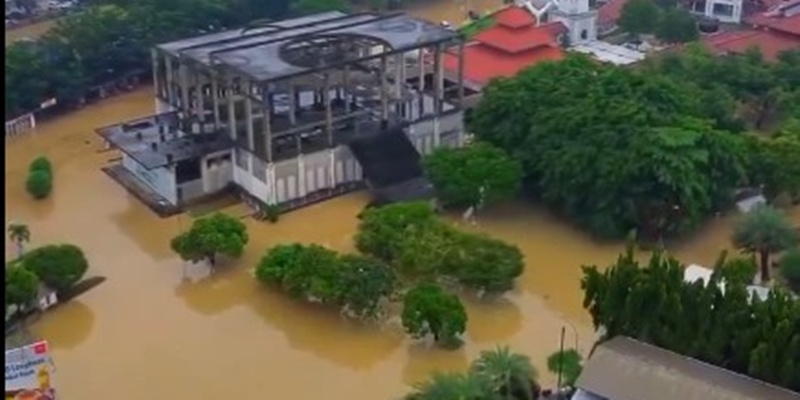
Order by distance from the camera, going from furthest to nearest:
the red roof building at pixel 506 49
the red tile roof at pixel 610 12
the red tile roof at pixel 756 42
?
the red tile roof at pixel 610 12
the red tile roof at pixel 756 42
the red roof building at pixel 506 49

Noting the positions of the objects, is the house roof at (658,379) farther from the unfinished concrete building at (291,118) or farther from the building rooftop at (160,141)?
the building rooftop at (160,141)

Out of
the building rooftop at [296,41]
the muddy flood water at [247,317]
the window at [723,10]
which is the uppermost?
the building rooftop at [296,41]

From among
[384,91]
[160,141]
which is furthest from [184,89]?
[384,91]

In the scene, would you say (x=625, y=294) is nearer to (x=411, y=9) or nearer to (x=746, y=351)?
(x=746, y=351)

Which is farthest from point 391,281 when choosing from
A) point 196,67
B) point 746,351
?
point 196,67

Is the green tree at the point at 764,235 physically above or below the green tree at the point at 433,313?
above

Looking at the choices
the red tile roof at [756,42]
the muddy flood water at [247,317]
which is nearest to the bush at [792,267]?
the muddy flood water at [247,317]

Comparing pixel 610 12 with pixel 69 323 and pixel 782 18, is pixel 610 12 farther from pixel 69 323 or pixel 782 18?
pixel 69 323
